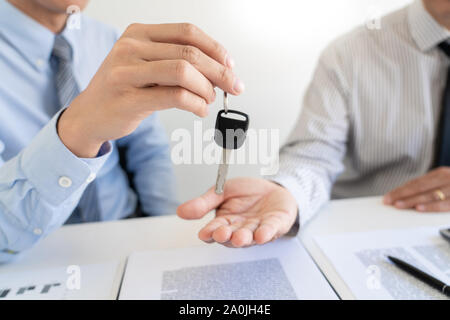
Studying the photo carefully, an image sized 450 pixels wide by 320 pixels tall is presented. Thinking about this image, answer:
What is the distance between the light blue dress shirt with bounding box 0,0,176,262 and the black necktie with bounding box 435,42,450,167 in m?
0.73

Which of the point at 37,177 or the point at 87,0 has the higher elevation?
the point at 87,0

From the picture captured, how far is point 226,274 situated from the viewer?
1.61 ft

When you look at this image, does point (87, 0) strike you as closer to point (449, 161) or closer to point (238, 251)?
point (238, 251)

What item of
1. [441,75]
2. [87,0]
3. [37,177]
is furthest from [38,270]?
[441,75]

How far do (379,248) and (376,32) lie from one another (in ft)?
2.31

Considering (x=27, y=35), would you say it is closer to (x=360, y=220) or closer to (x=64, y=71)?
(x=64, y=71)

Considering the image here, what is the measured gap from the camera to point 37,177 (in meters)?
0.46

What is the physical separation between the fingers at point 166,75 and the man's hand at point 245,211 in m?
0.22

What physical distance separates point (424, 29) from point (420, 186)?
1.55 ft

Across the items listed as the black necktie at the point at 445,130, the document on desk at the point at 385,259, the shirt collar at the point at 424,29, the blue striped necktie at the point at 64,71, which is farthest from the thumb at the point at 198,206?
the shirt collar at the point at 424,29

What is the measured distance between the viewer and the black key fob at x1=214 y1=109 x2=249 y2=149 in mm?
411

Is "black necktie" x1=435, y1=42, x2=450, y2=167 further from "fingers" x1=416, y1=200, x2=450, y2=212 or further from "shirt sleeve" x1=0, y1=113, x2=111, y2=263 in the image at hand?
"shirt sleeve" x1=0, y1=113, x2=111, y2=263

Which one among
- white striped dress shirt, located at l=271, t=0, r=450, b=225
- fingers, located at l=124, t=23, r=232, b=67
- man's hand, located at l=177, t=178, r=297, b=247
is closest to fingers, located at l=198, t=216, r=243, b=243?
man's hand, located at l=177, t=178, r=297, b=247

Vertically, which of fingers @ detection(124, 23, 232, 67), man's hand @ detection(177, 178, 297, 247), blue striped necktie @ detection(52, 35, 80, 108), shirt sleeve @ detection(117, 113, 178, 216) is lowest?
shirt sleeve @ detection(117, 113, 178, 216)
